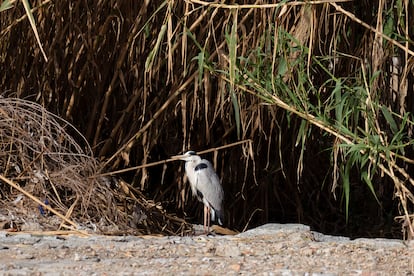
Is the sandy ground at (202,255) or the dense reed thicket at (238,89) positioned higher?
the dense reed thicket at (238,89)

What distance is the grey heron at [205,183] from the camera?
6730mm

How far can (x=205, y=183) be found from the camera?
267 inches

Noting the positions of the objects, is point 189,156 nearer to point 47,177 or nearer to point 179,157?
point 179,157

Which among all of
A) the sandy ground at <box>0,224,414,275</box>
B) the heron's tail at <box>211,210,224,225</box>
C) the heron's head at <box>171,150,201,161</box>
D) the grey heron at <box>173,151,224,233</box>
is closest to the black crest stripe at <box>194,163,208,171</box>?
the grey heron at <box>173,151,224,233</box>

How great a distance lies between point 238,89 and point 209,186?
1432 millimetres

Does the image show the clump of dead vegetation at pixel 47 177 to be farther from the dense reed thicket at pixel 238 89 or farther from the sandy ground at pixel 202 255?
the sandy ground at pixel 202 255

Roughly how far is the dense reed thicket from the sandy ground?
31 centimetres

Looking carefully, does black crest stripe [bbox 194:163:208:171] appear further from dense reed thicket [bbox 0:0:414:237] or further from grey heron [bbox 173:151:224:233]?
dense reed thicket [bbox 0:0:414:237]

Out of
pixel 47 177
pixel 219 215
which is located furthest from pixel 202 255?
pixel 219 215

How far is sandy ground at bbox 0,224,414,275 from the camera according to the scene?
14.7 ft

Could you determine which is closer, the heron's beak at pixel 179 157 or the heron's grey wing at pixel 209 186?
→ the heron's grey wing at pixel 209 186

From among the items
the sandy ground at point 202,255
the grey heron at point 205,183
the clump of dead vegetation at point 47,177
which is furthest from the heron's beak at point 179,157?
the sandy ground at point 202,255

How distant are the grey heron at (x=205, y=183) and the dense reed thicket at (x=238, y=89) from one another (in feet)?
0.73

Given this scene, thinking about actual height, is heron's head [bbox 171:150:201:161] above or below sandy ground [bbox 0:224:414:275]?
above
